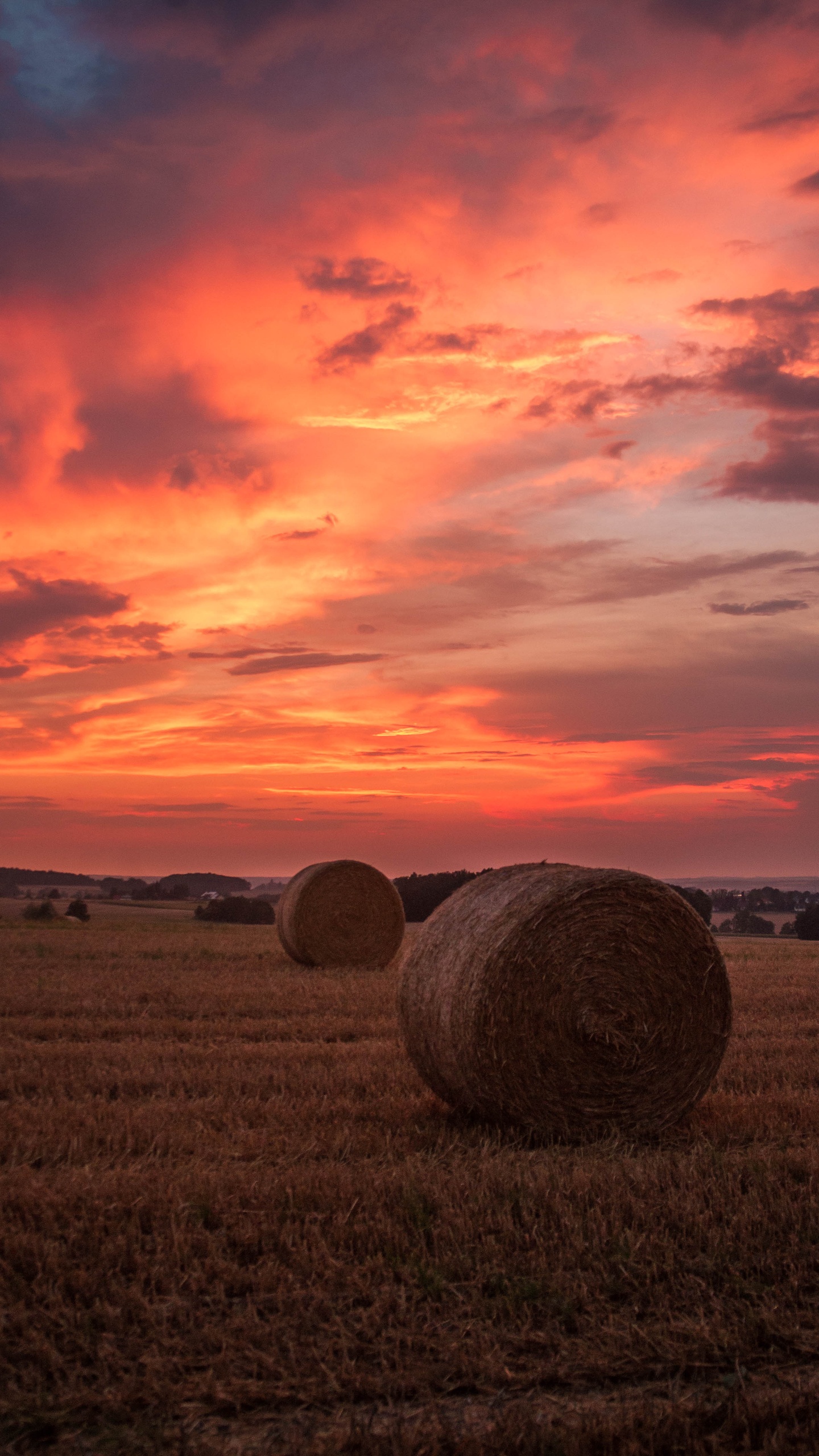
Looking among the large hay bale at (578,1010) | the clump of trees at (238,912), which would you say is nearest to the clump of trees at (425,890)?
the clump of trees at (238,912)

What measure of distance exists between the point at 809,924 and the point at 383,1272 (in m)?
35.1

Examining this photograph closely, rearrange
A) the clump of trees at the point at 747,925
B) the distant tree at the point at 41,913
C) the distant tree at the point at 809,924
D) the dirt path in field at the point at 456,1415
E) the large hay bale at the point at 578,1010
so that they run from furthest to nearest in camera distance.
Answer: the clump of trees at the point at 747,925 < the distant tree at the point at 809,924 < the distant tree at the point at 41,913 < the large hay bale at the point at 578,1010 < the dirt path in field at the point at 456,1415

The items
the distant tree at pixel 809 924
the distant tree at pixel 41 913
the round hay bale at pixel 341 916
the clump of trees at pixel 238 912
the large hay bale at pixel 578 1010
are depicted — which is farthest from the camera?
the distant tree at pixel 809 924

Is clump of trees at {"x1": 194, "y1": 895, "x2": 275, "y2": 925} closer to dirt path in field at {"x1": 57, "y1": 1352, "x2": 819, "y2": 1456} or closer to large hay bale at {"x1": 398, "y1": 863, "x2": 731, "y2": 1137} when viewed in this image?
large hay bale at {"x1": 398, "y1": 863, "x2": 731, "y2": 1137}

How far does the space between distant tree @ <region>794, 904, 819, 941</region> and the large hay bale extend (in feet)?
100

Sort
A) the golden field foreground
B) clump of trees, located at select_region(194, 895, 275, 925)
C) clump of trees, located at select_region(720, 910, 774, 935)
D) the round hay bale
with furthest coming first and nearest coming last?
1. clump of trees, located at select_region(720, 910, 774, 935)
2. clump of trees, located at select_region(194, 895, 275, 925)
3. the round hay bale
4. the golden field foreground

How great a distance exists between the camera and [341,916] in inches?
719

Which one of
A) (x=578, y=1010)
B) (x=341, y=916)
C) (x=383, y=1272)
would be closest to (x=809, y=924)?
(x=341, y=916)

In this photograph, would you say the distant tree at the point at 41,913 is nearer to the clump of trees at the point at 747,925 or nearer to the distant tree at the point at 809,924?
the clump of trees at the point at 747,925

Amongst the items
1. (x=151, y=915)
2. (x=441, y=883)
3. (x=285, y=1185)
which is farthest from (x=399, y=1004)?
(x=151, y=915)

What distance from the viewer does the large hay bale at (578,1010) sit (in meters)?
7.42

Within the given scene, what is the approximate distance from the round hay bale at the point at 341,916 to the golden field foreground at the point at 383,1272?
946cm

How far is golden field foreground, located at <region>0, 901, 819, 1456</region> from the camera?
3641 mm

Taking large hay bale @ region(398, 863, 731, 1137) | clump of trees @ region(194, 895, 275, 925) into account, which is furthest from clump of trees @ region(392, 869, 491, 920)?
large hay bale @ region(398, 863, 731, 1137)
